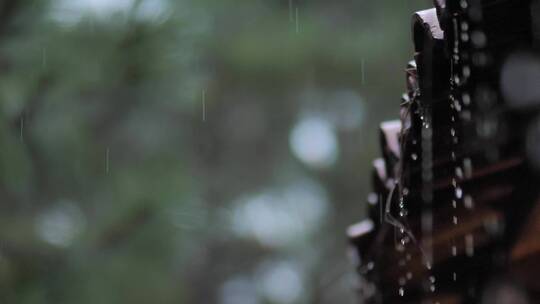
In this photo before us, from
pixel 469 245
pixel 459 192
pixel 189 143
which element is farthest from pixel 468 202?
pixel 189 143

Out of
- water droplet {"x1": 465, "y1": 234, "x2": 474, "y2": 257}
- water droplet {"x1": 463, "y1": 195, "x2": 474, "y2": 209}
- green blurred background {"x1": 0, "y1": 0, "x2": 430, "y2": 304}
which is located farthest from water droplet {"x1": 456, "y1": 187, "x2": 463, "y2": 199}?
green blurred background {"x1": 0, "y1": 0, "x2": 430, "y2": 304}

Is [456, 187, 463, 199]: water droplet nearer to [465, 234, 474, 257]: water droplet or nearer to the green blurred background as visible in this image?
[465, 234, 474, 257]: water droplet

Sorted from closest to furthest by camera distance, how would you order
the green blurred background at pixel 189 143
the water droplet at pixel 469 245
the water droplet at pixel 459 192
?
the water droplet at pixel 459 192 → the water droplet at pixel 469 245 → the green blurred background at pixel 189 143

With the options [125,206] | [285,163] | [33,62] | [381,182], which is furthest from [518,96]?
[285,163]

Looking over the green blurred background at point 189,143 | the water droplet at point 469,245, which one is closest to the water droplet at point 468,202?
the water droplet at point 469,245

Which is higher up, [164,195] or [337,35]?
[337,35]

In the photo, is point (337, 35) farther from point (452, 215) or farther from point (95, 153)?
point (452, 215)

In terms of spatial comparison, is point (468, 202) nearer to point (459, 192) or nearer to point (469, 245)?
point (459, 192)

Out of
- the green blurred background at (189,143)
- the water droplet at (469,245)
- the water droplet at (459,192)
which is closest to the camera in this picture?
the water droplet at (459,192)

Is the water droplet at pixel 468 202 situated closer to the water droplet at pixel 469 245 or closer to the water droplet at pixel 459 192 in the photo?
the water droplet at pixel 459 192
